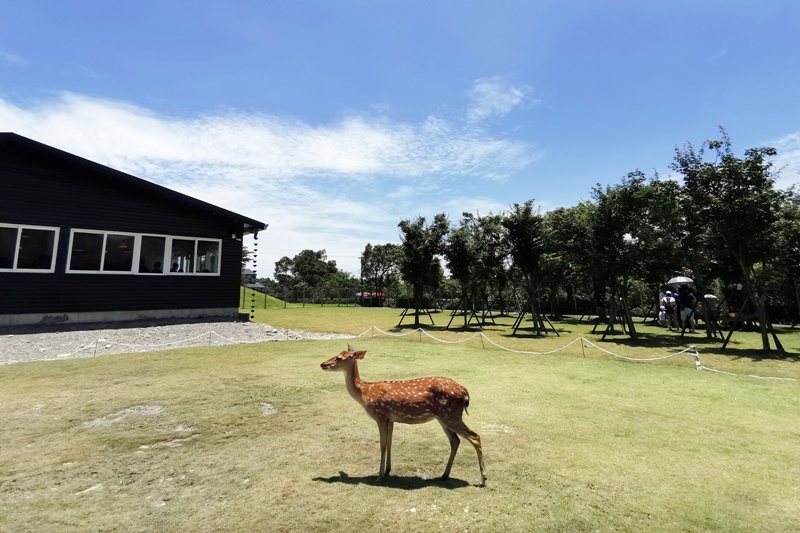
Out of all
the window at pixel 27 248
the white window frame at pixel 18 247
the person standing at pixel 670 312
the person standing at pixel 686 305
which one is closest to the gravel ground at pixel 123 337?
the white window frame at pixel 18 247

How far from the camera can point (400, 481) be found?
4645 mm

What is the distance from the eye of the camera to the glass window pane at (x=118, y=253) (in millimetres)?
18016

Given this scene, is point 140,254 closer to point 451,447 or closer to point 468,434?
point 451,447

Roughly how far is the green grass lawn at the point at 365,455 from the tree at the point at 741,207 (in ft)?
28.5

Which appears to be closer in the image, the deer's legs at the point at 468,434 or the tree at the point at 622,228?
the deer's legs at the point at 468,434

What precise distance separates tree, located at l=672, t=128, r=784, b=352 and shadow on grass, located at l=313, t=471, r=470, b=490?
57.8ft

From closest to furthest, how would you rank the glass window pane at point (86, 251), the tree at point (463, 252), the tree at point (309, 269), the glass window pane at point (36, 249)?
the glass window pane at point (36, 249), the glass window pane at point (86, 251), the tree at point (463, 252), the tree at point (309, 269)

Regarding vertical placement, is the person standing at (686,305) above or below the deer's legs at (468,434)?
above

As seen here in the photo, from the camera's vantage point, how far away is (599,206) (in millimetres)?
20859

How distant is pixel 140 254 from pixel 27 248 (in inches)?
159

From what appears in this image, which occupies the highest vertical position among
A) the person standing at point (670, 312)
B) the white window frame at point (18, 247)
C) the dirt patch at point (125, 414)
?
the white window frame at point (18, 247)

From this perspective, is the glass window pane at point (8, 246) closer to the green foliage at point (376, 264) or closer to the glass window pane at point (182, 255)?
the glass window pane at point (182, 255)

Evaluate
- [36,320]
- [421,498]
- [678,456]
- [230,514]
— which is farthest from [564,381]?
[36,320]

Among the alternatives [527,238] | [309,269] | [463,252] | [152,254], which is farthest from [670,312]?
[309,269]
